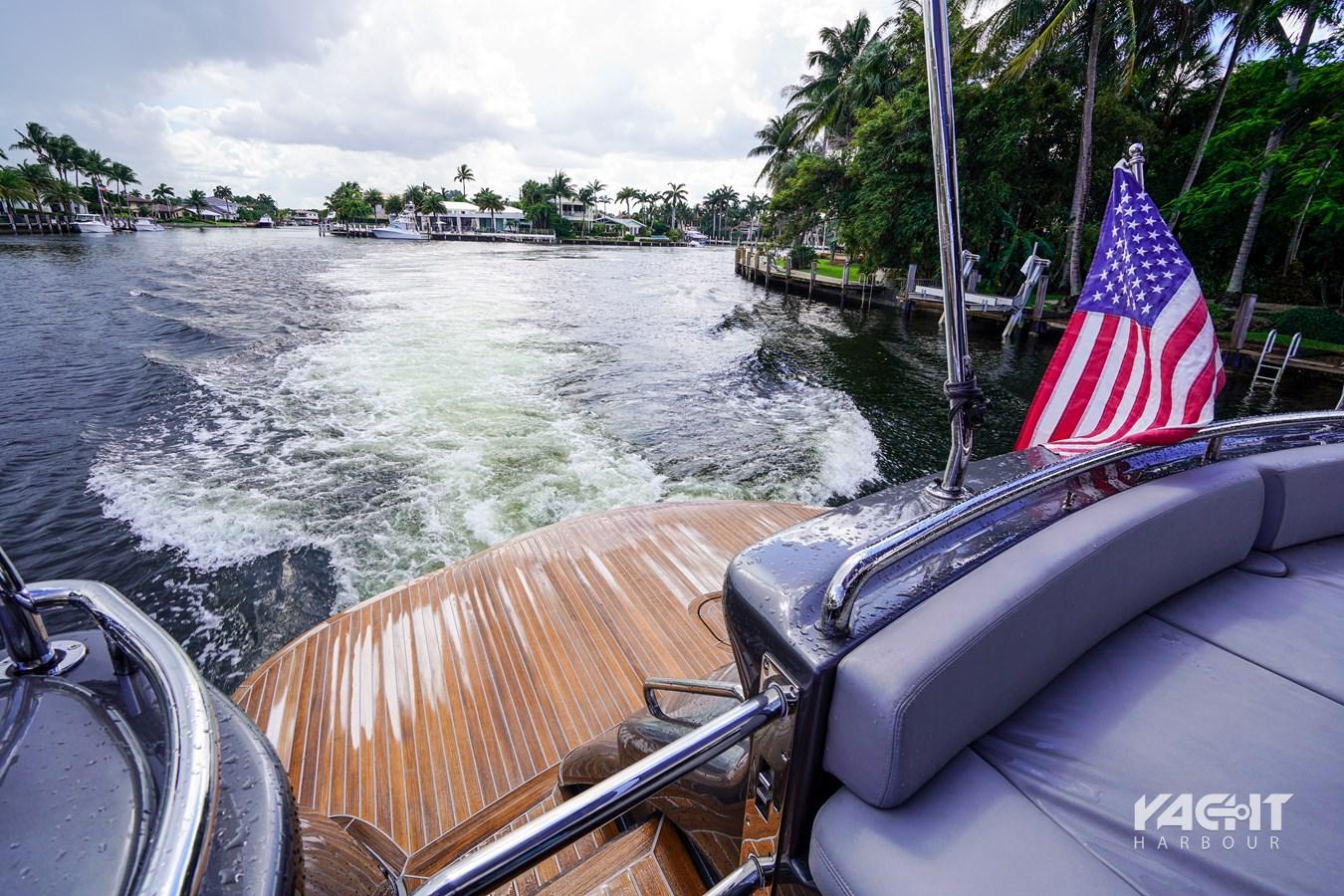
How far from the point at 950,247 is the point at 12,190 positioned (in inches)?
2428

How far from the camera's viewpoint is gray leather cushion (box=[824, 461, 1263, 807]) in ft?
3.10

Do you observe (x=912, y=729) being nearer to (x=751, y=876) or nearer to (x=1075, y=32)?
(x=751, y=876)

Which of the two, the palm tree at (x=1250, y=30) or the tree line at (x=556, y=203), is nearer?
the palm tree at (x=1250, y=30)

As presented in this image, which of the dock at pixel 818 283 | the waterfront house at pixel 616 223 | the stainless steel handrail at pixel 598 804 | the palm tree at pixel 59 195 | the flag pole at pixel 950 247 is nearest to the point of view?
the stainless steel handrail at pixel 598 804

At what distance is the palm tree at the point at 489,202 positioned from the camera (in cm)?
7331

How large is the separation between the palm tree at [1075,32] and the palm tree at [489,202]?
6987cm

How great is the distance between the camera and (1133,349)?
6.17ft

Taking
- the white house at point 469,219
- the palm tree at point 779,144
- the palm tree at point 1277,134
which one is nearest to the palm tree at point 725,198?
the white house at point 469,219

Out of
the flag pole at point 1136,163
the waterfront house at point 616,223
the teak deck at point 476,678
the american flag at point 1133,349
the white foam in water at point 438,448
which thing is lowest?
the white foam in water at point 438,448

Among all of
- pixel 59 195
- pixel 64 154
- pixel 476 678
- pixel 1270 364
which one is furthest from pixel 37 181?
pixel 1270 364

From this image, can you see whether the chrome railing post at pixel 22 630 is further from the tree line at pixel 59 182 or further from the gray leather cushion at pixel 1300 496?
the tree line at pixel 59 182

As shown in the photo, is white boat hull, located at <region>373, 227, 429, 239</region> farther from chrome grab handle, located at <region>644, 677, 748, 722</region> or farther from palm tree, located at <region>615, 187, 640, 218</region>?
chrome grab handle, located at <region>644, 677, 748, 722</region>

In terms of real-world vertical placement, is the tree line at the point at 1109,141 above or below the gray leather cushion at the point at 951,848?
above

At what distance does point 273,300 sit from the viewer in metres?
17.3
